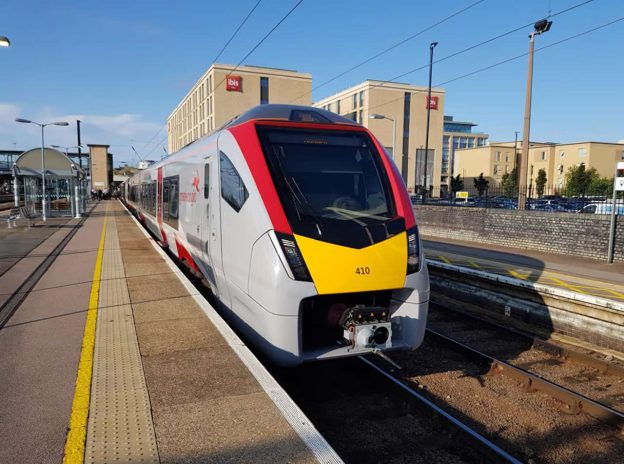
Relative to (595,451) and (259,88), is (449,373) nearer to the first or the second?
(595,451)

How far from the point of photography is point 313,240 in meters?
4.57

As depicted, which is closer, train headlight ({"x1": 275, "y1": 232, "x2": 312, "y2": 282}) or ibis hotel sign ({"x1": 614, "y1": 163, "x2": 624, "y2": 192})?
train headlight ({"x1": 275, "y1": 232, "x2": 312, "y2": 282})

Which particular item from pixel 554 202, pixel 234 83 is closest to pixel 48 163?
pixel 554 202

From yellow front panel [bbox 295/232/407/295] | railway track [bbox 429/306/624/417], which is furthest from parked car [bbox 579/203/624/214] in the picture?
yellow front panel [bbox 295/232/407/295]

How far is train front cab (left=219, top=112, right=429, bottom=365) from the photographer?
450 centimetres

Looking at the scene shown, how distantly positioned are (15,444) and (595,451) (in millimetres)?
4943

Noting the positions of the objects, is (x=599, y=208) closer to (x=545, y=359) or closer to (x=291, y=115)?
(x=545, y=359)

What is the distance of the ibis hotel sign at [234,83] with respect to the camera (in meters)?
68.3

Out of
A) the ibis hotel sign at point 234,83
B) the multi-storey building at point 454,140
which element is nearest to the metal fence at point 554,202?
the ibis hotel sign at point 234,83

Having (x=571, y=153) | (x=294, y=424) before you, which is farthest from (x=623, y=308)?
(x=571, y=153)

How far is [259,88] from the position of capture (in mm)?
71688

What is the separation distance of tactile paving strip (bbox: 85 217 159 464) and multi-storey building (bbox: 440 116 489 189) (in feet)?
299

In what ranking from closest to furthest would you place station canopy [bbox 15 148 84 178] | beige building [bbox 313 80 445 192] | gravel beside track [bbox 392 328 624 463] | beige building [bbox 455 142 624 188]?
gravel beside track [bbox 392 328 624 463], station canopy [bbox 15 148 84 178], beige building [bbox 455 142 624 188], beige building [bbox 313 80 445 192]

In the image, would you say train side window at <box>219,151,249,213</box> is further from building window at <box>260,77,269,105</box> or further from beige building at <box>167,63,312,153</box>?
building window at <box>260,77,269,105</box>
